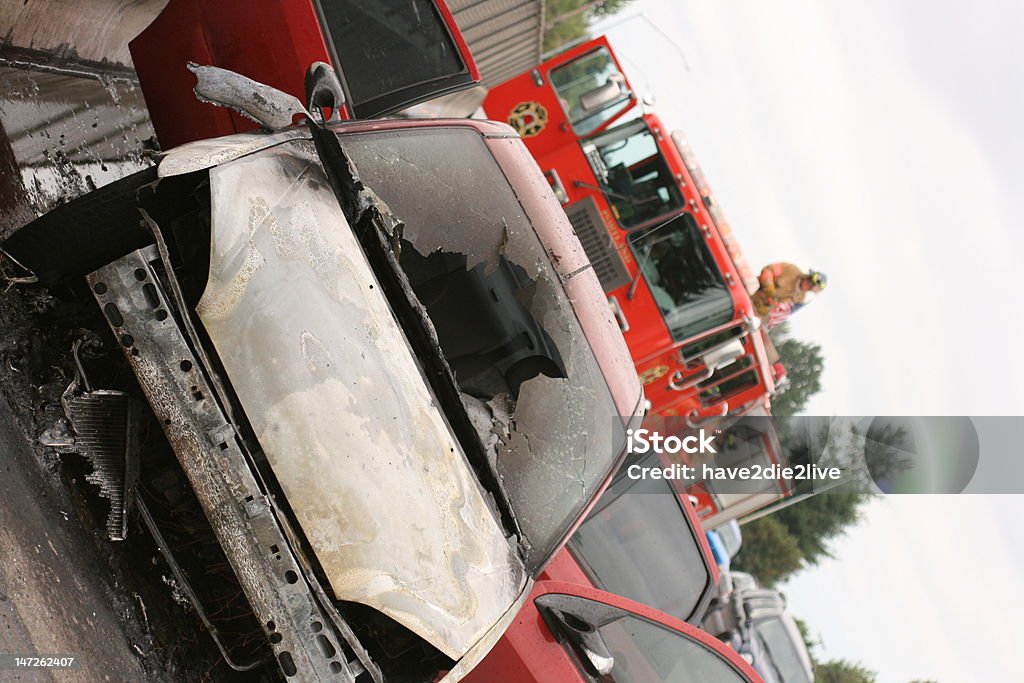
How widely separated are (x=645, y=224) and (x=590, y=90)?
143cm

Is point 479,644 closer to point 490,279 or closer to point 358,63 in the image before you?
point 490,279

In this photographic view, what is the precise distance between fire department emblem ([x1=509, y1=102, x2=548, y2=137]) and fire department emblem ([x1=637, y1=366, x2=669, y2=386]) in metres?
2.15

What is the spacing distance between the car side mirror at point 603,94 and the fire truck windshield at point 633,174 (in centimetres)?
26

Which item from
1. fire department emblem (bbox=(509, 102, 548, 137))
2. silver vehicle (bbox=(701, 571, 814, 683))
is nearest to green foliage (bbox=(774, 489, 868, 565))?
silver vehicle (bbox=(701, 571, 814, 683))

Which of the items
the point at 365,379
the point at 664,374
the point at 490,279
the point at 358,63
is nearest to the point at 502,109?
the point at 664,374

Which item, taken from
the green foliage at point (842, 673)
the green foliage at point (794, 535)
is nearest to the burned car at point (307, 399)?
the green foliage at point (842, 673)

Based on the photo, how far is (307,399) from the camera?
2.19m

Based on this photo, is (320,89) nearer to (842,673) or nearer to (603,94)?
(603,94)

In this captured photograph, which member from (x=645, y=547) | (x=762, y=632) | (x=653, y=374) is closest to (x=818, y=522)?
(x=762, y=632)

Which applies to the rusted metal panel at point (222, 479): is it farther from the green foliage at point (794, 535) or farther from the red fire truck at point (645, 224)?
the green foliage at point (794, 535)

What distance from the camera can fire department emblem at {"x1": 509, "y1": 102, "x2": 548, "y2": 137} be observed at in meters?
7.03

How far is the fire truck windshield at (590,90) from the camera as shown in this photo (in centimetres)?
705

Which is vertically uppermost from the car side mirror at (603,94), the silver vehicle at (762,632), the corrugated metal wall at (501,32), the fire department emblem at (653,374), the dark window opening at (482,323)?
the corrugated metal wall at (501,32)

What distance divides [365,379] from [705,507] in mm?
7344
